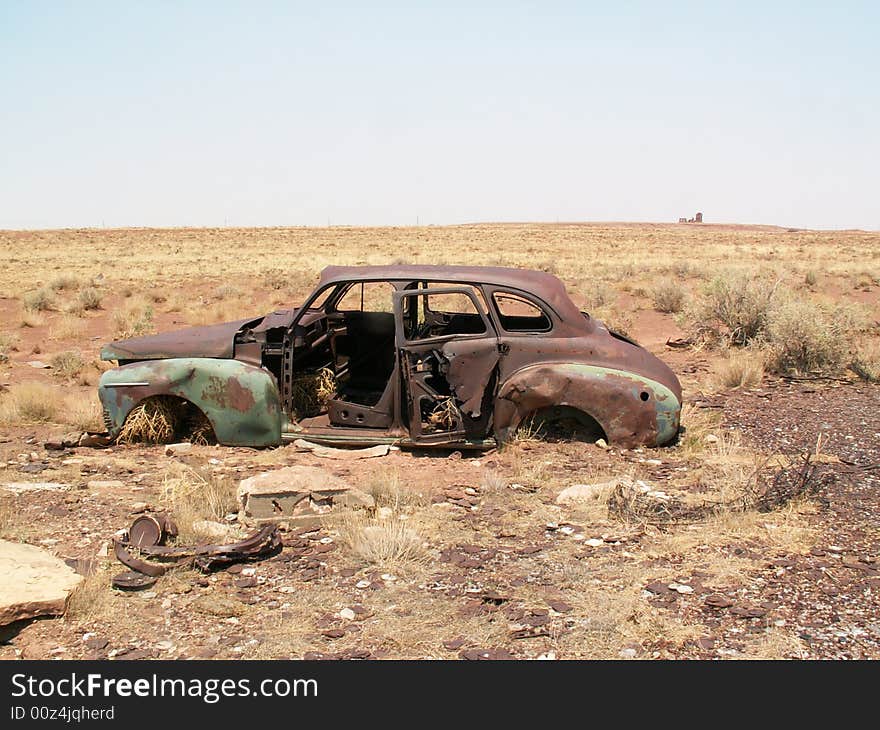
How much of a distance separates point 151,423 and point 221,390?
81 cm

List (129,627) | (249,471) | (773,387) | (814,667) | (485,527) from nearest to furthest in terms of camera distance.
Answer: (814,667) < (129,627) < (485,527) < (249,471) < (773,387)

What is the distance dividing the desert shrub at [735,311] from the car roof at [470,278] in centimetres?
594

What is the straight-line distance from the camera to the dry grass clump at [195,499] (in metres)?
5.65

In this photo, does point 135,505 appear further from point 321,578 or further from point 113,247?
point 113,247

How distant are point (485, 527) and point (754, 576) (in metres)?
1.79

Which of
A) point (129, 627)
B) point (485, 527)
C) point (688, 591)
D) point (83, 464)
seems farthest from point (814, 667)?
point (83, 464)

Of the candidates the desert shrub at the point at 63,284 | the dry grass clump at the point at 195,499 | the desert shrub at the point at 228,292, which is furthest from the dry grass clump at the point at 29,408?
the desert shrub at the point at 63,284

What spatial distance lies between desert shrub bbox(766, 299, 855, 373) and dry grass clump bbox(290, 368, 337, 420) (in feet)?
20.1

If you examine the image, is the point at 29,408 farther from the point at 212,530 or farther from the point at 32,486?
the point at 212,530

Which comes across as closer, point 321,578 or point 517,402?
point 321,578

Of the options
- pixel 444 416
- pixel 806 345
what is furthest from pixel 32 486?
pixel 806 345

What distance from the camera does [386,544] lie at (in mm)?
5336

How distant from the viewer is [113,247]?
4922 centimetres

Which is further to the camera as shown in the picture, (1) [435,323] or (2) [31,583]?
(1) [435,323]
